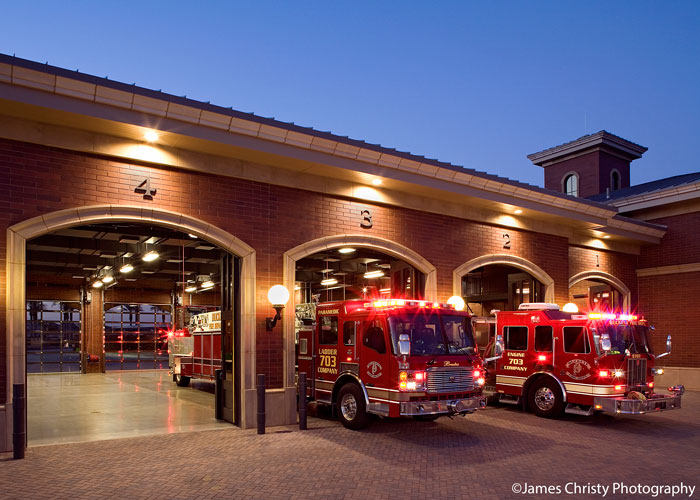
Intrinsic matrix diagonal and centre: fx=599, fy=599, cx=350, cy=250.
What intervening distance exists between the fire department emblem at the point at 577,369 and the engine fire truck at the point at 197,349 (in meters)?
10.3

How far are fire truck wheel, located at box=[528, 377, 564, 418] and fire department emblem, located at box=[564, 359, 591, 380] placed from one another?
0.50m

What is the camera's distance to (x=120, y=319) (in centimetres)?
3528

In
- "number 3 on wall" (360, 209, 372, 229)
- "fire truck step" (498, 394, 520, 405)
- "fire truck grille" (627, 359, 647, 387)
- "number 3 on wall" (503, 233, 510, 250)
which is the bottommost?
"fire truck step" (498, 394, 520, 405)

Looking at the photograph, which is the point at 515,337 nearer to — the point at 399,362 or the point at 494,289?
the point at 399,362

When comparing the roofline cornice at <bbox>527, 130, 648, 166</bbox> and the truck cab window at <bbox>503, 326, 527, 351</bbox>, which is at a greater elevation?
the roofline cornice at <bbox>527, 130, 648, 166</bbox>

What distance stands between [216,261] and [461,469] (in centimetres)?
2030

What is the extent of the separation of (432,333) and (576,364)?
140 inches

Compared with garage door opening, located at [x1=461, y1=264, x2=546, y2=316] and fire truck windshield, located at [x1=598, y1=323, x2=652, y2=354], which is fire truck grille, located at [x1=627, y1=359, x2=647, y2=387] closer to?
fire truck windshield, located at [x1=598, y1=323, x2=652, y2=354]

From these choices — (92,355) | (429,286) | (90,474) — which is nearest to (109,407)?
(90,474)

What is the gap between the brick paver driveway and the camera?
772cm

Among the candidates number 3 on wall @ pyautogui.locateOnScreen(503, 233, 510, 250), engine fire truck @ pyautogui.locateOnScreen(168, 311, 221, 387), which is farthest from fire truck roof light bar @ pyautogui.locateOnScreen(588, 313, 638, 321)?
engine fire truck @ pyautogui.locateOnScreen(168, 311, 221, 387)

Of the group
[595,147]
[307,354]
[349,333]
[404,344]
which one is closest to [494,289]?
[595,147]

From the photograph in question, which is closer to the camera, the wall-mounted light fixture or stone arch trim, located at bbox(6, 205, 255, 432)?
stone arch trim, located at bbox(6, 205, 255, 432)

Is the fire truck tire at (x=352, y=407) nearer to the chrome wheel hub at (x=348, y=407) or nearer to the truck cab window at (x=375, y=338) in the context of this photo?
the chrome wheel hub at (x=348, y=407)
